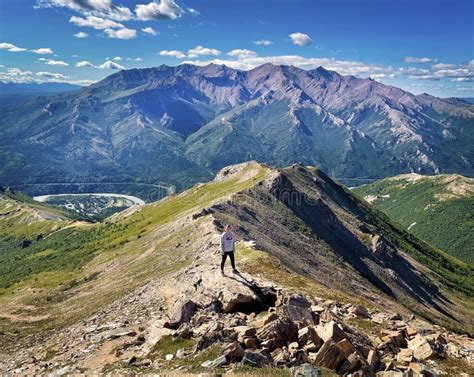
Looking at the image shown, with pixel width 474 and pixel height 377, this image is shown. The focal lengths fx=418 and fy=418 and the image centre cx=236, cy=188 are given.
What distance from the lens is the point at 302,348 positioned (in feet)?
99.6

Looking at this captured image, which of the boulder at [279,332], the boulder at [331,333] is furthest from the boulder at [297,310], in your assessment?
the boulder at [331,333]

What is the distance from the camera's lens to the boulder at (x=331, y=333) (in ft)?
100

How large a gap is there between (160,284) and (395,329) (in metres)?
34.7

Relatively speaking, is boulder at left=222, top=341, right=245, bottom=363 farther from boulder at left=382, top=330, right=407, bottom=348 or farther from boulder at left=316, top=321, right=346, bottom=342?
boulder at left=382, top=330, right=407, bottom=348

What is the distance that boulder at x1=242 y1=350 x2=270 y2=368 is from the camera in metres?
28.0

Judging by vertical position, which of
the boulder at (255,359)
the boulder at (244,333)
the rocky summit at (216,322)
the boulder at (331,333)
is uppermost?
the boulder at (331,333)

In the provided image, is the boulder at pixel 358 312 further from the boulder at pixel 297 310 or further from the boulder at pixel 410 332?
the boulder at pixel 410 332

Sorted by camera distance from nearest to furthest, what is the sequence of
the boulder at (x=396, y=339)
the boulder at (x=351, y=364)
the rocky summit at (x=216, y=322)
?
the boulder at (x=351, y=364)
the rocky summit at (x=216, y=322)
the boulder at (x=396, y=339)

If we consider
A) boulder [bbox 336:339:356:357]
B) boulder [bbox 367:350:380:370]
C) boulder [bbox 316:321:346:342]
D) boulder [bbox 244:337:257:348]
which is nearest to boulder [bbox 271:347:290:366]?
boulder [bbox 244:337:257:348]

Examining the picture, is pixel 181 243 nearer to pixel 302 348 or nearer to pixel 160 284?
pixel 160 284

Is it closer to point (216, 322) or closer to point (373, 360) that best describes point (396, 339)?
point (373, 360)

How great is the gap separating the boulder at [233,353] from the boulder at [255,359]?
1.78 feet

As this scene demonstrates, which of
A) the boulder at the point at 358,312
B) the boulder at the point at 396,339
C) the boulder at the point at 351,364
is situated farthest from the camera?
the boulder at the point at 358,312

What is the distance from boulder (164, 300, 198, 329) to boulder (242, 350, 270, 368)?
10.2 m
